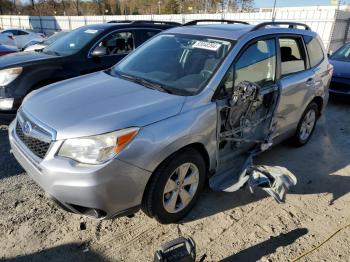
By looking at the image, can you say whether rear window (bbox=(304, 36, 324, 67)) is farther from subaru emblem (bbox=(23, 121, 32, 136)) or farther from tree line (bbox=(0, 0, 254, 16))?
tree line (bbox=(0, 0, 254, 16))

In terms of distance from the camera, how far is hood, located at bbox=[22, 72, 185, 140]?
2.48 m

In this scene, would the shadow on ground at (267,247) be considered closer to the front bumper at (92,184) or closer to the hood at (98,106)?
the front bumper at (92,184)

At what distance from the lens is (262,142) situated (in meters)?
3.84

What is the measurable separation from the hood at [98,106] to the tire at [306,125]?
250cm

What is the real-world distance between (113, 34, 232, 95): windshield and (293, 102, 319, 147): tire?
1.98 meters

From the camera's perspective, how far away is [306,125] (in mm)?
4820

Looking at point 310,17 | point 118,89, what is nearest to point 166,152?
point 118,89

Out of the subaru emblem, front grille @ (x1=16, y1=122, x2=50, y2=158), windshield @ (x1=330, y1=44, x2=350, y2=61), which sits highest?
the subaru emblem

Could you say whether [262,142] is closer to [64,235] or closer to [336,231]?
[336,231]

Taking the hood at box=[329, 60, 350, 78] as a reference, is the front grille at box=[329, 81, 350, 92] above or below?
below

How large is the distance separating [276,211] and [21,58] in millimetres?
4550

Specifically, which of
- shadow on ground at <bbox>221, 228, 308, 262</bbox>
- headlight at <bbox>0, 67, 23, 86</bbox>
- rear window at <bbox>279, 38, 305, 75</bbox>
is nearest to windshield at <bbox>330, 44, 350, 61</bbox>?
rear window at <bbox>279, 38, 305, 75</bbox>

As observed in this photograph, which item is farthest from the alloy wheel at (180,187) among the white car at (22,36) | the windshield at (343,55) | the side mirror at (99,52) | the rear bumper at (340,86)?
the white car at (22,36)

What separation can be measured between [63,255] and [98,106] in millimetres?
1269
